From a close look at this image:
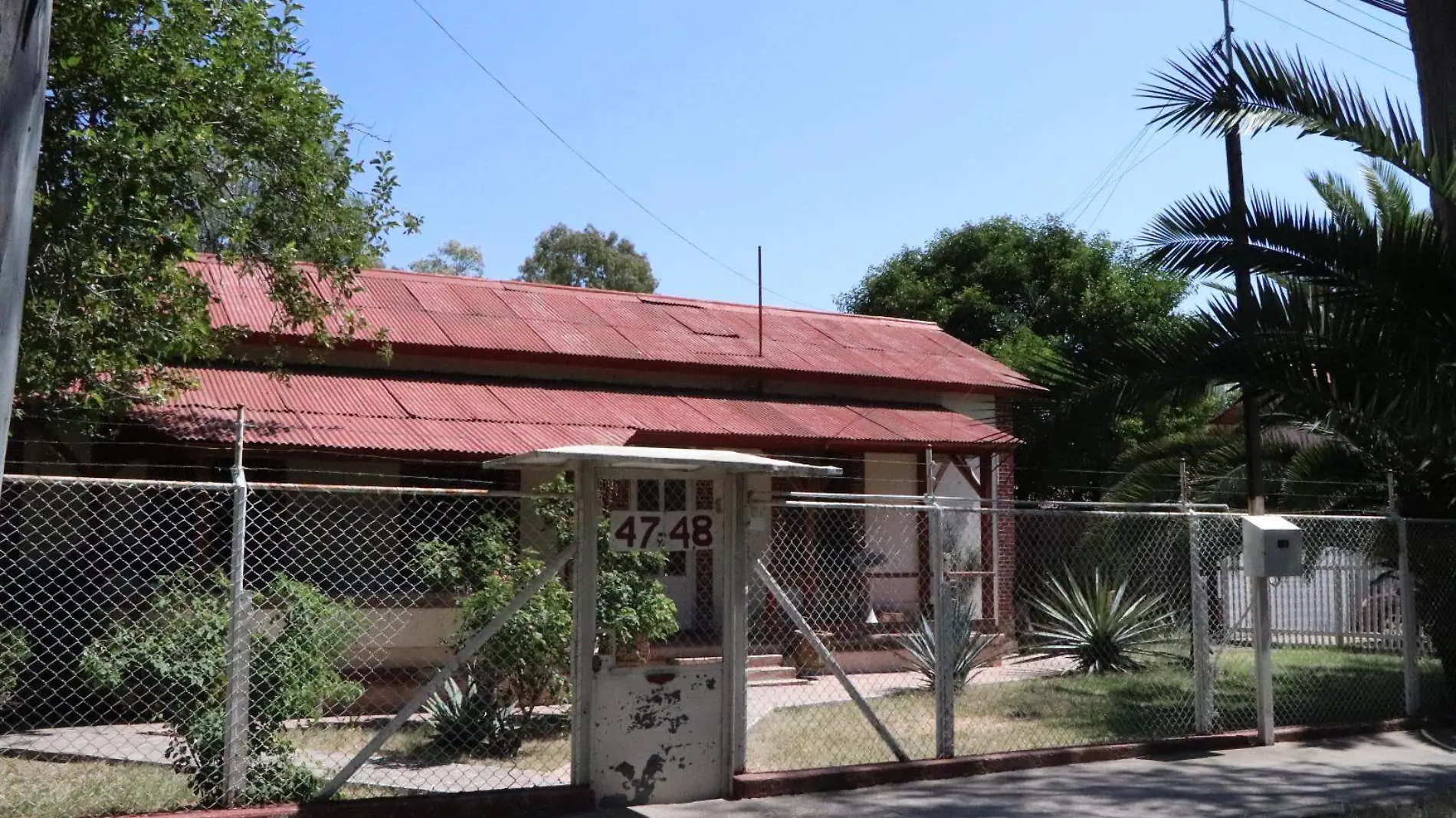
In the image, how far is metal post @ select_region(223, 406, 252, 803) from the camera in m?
6.97

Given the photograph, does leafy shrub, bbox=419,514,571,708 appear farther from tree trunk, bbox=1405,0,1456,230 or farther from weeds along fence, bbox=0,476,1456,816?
tree trunk, bbox=1405,0,1456,230

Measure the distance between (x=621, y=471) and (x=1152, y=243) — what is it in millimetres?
6188

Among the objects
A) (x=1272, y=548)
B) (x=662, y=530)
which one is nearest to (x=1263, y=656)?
(x=1272, y=548)

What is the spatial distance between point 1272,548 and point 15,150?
28.8 feet

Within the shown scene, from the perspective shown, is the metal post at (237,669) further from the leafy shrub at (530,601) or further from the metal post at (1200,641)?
the metal post at (1200,641)

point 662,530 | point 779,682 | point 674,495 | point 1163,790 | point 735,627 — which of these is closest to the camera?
point 662,530

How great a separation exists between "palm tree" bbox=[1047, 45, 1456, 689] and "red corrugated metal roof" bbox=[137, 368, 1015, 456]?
4383 mm

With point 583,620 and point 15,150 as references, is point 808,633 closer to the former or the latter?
point 583,620

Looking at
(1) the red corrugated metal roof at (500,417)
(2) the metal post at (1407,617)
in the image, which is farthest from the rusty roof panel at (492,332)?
(2) the metal post at (1407,617)

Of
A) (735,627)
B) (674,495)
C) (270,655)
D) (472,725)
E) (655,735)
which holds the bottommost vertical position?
(472,725)

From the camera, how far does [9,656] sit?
8.86 metres

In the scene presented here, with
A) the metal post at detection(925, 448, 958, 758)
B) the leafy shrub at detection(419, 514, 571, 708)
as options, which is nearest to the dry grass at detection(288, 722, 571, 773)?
the leafy shrub at detection(419, 514, 571, 708)

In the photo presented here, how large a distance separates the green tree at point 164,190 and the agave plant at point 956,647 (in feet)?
21.3

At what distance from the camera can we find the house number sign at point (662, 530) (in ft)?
25.3
